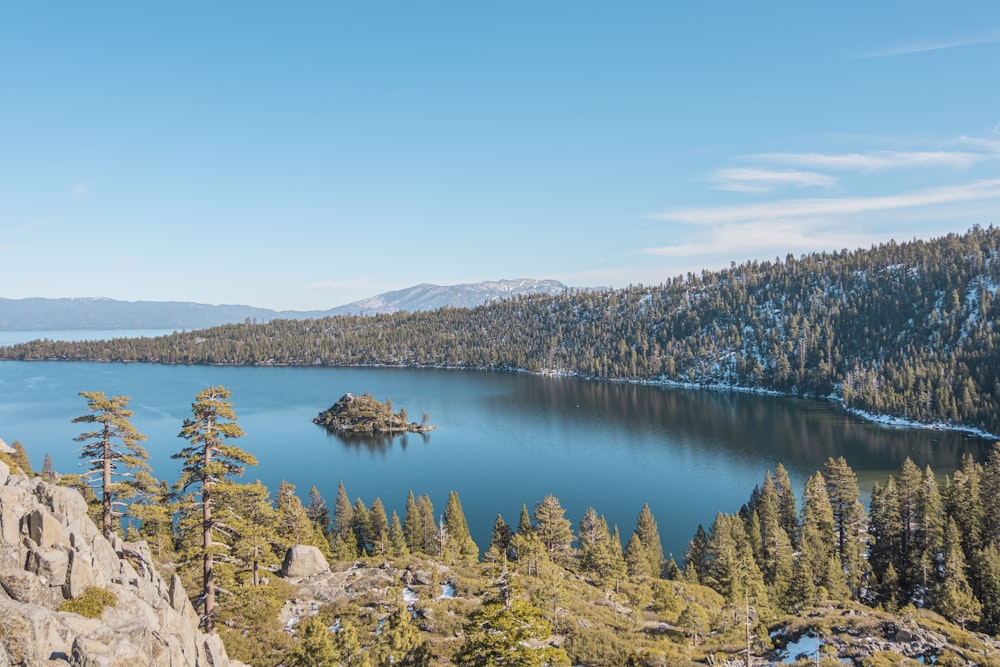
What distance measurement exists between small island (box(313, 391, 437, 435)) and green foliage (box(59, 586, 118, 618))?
150 m

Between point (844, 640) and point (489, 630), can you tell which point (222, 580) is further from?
point (844, 640)

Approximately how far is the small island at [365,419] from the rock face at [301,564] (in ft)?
399

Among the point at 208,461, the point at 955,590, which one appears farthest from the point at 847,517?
the point at 208,461

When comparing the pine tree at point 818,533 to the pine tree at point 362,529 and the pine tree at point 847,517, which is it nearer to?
the pine tree at point 847,517

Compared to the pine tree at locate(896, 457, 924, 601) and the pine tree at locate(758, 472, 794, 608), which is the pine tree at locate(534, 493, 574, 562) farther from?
the pine tree at locate(896, 457, 924, 601)

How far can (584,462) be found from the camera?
125750 millimetres

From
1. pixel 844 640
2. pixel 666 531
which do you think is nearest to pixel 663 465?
pixel 666 531

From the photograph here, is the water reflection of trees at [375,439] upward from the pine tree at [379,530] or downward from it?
downward

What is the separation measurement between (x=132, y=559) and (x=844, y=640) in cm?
3910

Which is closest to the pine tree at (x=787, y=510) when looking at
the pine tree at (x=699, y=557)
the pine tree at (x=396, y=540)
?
the pine tree at (x=699, y=557)

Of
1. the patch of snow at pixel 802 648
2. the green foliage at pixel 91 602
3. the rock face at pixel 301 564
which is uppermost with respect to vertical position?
the green foliage at pixel 91 602

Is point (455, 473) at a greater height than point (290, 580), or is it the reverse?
point (290, 580)

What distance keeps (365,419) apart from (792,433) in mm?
119455

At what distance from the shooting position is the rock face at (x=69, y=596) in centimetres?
1428
